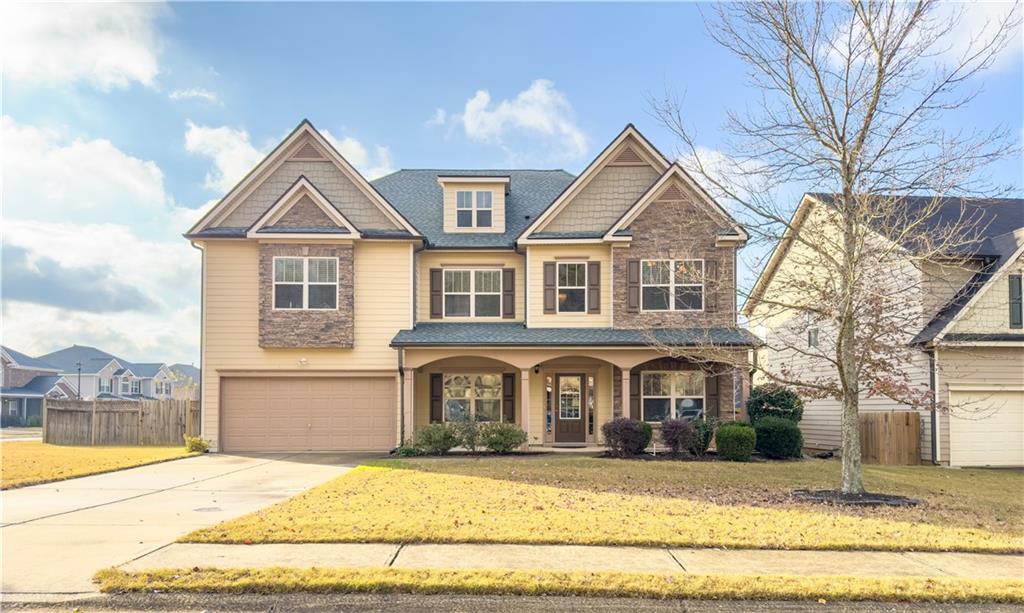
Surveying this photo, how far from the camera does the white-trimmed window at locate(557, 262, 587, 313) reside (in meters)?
20.8

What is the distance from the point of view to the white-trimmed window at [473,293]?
21.6 meters

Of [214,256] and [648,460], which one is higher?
[214,256]

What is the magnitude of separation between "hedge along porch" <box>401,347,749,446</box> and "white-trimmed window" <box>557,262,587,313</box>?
153 cm

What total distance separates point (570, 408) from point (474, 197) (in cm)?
728

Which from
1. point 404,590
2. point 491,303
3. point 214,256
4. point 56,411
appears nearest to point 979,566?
point 404,590

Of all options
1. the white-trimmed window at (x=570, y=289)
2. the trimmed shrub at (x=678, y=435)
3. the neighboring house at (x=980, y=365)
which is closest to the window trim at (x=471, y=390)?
the white-trimmed window at (x=570, y=289)

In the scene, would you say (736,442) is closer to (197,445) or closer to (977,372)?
(977,372)

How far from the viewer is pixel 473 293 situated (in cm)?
2161

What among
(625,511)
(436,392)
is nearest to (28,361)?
(436,392)

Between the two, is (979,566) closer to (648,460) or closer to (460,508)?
(460,508)

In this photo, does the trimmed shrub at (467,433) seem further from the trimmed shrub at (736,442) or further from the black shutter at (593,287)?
the trimmed shrub at (736,442)

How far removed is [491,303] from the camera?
71.0 ft

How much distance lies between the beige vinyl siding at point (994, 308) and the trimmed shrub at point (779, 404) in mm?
4798

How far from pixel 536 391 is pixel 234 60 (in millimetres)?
12090
